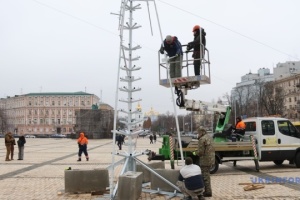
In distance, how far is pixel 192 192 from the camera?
28.8ft

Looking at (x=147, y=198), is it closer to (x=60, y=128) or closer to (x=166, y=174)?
(x=166, y=174)

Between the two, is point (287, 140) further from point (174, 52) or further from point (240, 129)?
point (174, 52)

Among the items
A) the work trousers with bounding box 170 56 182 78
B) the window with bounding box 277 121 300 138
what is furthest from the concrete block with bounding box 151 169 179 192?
the window with bounding box 277 121 300 138

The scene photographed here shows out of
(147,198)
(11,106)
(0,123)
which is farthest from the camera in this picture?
(11,106)

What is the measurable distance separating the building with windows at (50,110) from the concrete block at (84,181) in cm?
13345

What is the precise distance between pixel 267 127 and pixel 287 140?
1090 millimetres

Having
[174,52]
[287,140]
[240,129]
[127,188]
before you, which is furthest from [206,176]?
[287,140]

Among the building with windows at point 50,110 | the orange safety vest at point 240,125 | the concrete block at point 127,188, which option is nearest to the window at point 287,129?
the orange safety vest at point 240,125

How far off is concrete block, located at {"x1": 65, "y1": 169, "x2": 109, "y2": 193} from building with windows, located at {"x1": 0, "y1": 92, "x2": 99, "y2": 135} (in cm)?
13345

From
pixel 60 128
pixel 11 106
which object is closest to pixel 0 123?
pixel 60 128

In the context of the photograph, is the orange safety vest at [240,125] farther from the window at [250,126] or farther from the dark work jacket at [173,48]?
the dark work jacket at [173,48]

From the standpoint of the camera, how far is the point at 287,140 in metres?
15.6

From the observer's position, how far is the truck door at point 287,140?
15.5m

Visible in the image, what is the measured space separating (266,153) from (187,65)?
5805 mm
